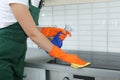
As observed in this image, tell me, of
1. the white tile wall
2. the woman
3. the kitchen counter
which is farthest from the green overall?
the white tile wall

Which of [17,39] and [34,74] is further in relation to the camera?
[34,74]

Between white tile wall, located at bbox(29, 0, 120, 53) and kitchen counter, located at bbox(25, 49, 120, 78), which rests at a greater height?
white tile wall, located at bbox(29, 0, 120, 53)

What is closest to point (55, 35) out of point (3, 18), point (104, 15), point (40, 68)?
point (40, 68)

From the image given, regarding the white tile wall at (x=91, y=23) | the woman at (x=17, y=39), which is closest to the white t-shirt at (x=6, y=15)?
the woman at (x=17, y=39)

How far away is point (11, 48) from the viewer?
1032 mm

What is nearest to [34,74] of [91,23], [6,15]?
[6,15]

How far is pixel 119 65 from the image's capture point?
1118 millimetres

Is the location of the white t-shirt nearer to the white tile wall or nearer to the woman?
the woman

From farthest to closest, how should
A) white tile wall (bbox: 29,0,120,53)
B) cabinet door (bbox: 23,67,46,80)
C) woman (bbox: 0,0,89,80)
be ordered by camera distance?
1. white tile wall (bbox: 29,0,120,53)
2. cabinet door (bbox: 23,67,46,80)
3. woman (bbox: 0,0,89,80)

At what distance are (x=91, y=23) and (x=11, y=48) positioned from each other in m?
0.69

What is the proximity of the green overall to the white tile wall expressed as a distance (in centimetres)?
51

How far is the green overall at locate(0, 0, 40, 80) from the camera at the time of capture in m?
1.01

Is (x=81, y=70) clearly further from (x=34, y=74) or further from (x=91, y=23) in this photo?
(x=91, y=23)

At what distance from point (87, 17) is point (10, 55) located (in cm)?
71
